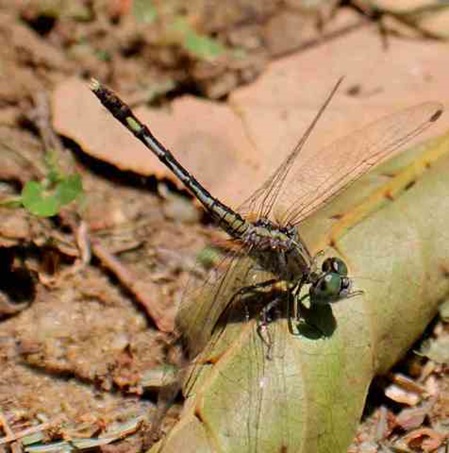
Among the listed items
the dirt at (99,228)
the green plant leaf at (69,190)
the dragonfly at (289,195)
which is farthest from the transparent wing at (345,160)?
the green plant leaf at (69,190)

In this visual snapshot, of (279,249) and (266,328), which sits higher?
(279,249)

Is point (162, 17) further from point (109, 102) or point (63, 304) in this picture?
point (63, 304)

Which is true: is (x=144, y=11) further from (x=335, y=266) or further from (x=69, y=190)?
(x=335, y=266)

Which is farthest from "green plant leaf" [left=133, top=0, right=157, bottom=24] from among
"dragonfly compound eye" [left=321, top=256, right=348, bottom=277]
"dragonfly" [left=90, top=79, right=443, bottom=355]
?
"dragonfly compound eye" [left=321, top=256, right=348, bottom=277]

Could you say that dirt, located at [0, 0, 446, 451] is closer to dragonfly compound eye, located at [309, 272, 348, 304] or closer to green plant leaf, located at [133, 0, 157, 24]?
green plant leaf, located at [133, 0, 157, 24]

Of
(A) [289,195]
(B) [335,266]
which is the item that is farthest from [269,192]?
(B) [335,266]

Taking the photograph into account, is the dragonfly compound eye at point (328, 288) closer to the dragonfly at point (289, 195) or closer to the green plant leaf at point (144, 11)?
the dragonfly at point (289, 195)
